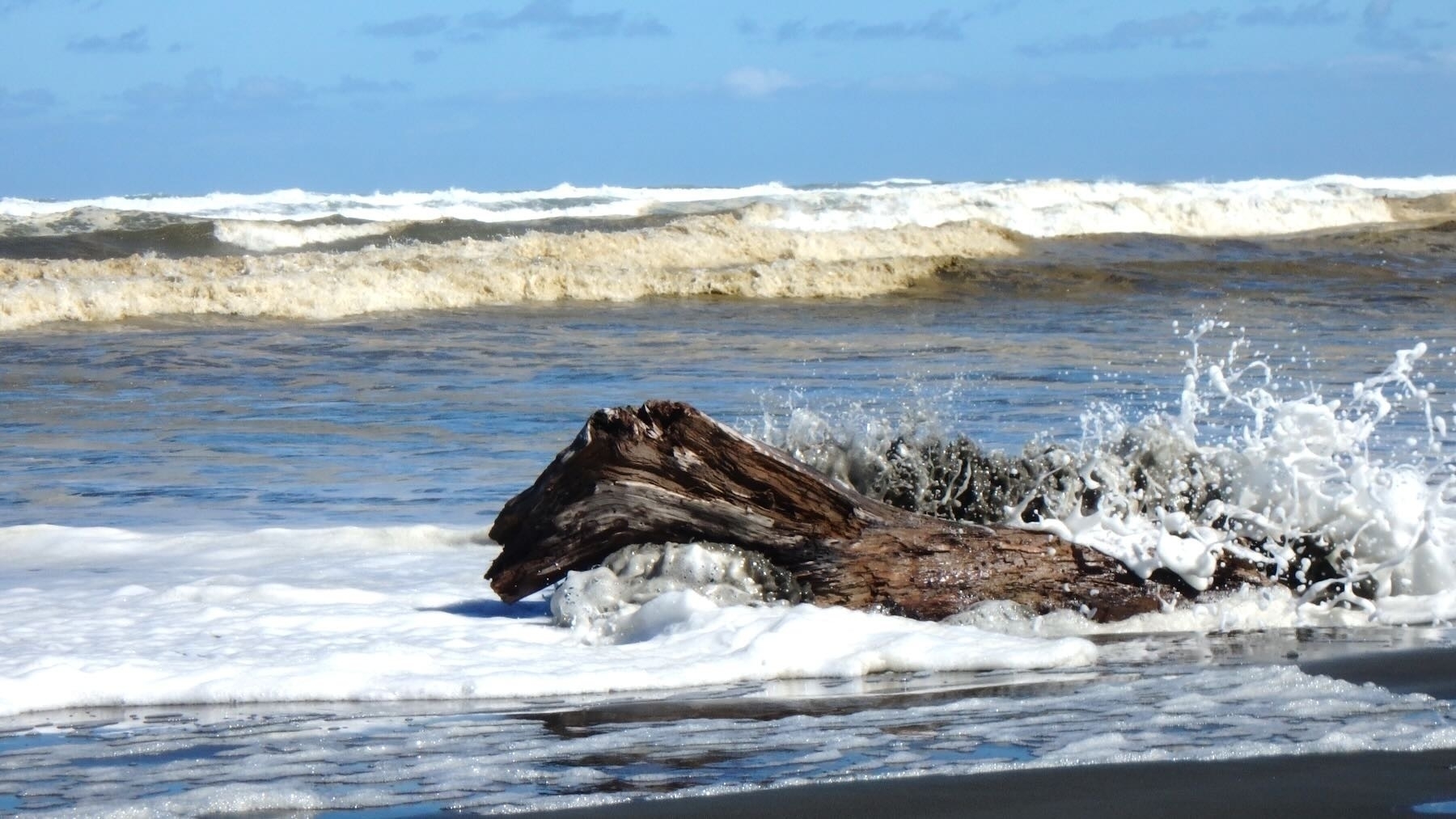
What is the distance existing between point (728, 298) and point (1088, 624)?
20.7 meters


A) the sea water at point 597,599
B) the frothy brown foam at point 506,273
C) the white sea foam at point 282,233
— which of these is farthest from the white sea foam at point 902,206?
the sea water at point 597,599

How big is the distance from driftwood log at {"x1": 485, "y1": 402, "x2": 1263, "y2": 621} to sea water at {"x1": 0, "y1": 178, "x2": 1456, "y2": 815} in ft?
0.39

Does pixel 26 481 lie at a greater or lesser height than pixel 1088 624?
greater

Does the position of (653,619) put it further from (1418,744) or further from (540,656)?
(1418,744)

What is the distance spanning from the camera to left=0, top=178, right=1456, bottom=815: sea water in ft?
12.1

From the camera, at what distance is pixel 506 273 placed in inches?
1000

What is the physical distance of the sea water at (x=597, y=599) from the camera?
369cm

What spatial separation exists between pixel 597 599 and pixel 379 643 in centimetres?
69

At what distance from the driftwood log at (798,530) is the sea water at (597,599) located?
0.39 ft

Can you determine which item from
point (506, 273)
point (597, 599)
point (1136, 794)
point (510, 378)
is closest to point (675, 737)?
point (1136, 794)

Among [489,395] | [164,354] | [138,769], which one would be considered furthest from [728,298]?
[138,769]

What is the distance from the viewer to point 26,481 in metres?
8.93

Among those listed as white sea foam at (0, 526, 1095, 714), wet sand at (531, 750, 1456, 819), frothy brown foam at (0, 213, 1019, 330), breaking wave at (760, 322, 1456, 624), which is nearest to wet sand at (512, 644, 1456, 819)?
wet sand at (531, 750, 1456, 819)

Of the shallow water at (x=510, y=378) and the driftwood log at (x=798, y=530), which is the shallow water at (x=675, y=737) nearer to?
the driftwood log at (x=798, y=530)
